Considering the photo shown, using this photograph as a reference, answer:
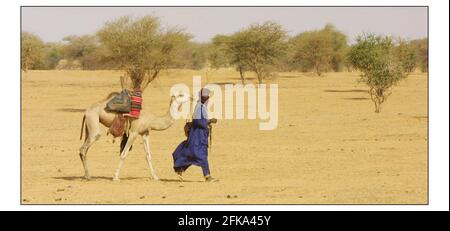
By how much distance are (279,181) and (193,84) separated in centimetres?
3858

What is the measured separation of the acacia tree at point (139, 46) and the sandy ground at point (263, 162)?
5.69 ft

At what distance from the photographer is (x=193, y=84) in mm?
51344

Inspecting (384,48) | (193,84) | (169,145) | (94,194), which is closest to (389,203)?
(94,194)

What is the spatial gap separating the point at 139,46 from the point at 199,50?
63617 mm

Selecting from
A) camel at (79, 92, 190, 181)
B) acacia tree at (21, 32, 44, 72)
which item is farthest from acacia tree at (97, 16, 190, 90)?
acacia tree at (21, 32, 44, 72)

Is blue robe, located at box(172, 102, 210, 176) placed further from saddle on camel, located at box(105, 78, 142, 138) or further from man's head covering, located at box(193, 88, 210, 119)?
saddle on camel, located at box(105, 78, 142, 138)

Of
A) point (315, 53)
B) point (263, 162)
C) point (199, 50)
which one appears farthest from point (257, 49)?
point (199, 50)

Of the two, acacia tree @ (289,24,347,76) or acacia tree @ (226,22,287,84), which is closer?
acacia tree @ (226,22,287,84)

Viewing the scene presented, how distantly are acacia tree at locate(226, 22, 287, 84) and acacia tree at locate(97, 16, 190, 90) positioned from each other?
19440 mm

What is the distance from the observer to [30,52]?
66.2 metres

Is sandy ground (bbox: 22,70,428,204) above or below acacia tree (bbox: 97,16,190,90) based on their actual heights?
below

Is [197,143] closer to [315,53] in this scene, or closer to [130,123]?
[130,123]

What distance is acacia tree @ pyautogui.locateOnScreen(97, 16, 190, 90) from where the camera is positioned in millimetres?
31062

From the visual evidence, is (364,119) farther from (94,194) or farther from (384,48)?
(94,194)
